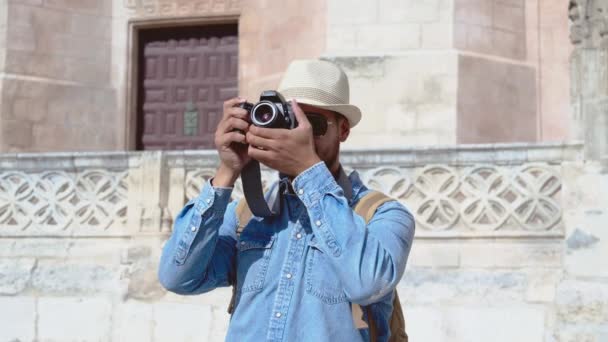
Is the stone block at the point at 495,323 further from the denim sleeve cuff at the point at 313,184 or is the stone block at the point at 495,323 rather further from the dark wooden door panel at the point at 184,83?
the dark wooden door panel at the point at 184,83

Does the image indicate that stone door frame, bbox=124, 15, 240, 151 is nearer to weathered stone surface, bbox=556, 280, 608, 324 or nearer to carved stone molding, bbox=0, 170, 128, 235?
carved stone molding, bbox=0, 170, 128, 235

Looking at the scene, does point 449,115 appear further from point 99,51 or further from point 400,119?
point 99,51

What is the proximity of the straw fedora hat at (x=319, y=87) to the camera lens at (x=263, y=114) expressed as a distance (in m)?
0.20

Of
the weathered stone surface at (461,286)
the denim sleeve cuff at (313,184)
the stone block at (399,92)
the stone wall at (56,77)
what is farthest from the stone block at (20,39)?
the denim sleeve cuff at (313,184)

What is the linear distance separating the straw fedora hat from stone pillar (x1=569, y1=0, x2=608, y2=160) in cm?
385

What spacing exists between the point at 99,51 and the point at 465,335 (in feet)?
26.9

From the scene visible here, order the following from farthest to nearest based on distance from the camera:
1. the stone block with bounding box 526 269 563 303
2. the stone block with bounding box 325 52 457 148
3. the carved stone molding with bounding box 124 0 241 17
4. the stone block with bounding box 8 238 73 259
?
the carved stone molding with bounding box 124 0 241 17 < the stone block with bounding box 325 52 457 148 < the stone block with bounding box 8 238 73 259 < the stone block with bounding box 526 269 563 303

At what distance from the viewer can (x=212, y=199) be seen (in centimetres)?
256

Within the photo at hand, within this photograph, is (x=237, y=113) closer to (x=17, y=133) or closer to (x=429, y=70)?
(x=429, y=70)

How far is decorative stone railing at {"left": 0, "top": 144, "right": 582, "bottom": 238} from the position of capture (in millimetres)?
6355

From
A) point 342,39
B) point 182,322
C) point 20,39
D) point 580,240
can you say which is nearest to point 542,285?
point 580,240

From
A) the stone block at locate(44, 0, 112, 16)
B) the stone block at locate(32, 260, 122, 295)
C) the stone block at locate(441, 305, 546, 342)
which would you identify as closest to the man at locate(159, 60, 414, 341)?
the stone block at locate(441, 305, 546, 342)

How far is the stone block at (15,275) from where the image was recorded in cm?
713

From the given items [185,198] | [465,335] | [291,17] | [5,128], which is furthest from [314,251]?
[5,128]
